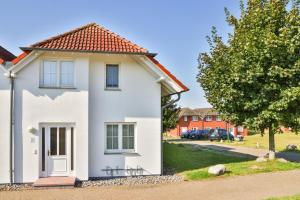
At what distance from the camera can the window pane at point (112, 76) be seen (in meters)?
16.6

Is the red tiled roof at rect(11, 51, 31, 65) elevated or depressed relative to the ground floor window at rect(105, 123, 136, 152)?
elevated

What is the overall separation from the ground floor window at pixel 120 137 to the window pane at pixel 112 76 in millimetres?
1900

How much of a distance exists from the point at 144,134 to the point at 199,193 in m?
4.52

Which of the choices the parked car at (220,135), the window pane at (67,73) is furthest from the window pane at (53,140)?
the parked car at (220,135)

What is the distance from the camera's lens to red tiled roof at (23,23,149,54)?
15.6 meters

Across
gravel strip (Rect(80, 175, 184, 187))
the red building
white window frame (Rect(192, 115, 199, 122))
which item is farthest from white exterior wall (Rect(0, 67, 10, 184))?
white window frame (Rect(192, 115, 199, 122))

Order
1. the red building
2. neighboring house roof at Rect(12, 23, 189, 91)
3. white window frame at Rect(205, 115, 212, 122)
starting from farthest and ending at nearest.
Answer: white window frame at Rect(205, 115, 212, 122), the red building, neighboring house roof at Rect(12, 23, 189, 91)

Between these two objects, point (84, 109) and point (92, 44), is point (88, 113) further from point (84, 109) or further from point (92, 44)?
point (92, 44)

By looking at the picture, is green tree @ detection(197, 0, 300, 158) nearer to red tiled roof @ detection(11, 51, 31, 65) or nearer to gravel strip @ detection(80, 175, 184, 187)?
gravel strip @ detection(80, 175, 184, 187)

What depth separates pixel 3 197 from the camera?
12758 millimetres

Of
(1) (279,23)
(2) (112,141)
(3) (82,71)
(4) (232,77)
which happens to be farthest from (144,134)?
(1) (279,23)

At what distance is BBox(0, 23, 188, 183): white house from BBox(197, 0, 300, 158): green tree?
3854 millimetres

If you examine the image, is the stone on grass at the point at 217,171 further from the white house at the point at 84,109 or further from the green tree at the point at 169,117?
the green tree at the point at 169,117

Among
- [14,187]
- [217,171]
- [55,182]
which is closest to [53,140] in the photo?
[55,182]
